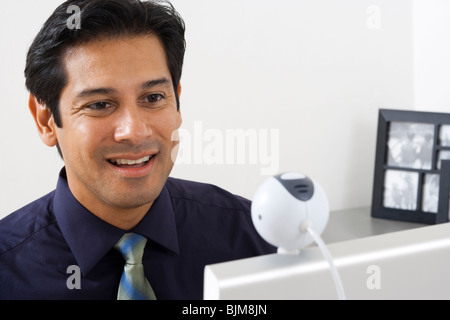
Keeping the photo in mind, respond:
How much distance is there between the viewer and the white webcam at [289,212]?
0.51m

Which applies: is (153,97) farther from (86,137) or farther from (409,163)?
(409,163)

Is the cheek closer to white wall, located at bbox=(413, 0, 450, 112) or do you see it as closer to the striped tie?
the striped tie

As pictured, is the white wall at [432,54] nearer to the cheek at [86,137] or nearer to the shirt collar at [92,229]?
the shirt collar at [92,229]

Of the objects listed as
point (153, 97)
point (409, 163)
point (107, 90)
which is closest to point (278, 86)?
point (409, 163)

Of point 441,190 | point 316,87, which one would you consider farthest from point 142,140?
point 441,190

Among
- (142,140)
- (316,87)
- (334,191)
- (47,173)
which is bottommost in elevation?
(334,191)

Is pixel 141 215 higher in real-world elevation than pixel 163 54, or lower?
lower

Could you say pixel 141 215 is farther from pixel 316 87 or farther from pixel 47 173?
pixel 316 87

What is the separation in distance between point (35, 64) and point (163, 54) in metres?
0.27

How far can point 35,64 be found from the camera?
1.15 m

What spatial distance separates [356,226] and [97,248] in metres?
1.18

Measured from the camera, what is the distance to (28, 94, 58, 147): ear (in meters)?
1.19
